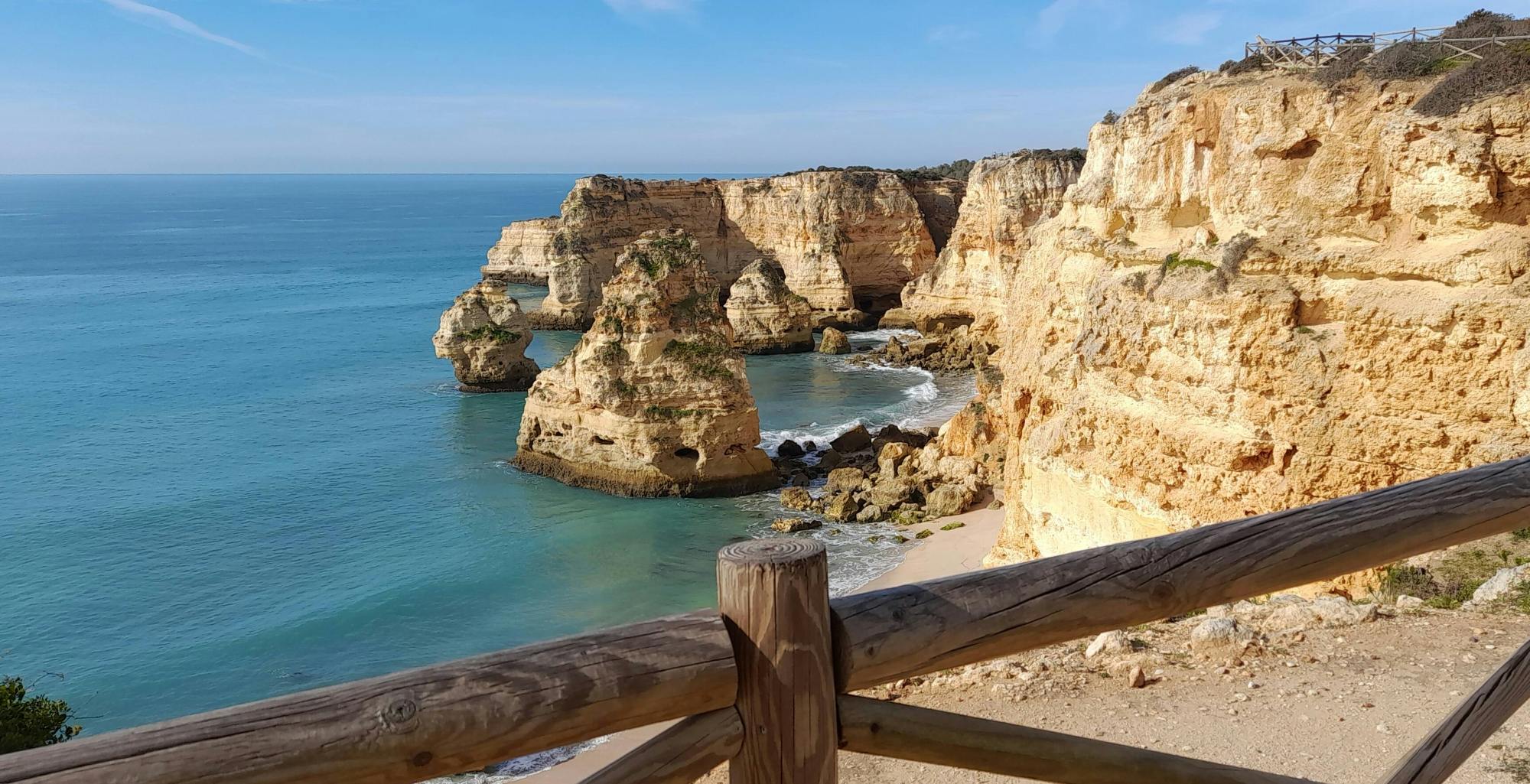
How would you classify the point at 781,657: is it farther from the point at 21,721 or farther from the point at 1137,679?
the point at 21,721

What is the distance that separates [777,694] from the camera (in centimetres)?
197

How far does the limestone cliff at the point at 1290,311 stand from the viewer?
980 cm

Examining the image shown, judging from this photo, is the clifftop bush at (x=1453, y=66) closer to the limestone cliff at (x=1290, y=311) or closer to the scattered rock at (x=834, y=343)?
the limestone cliff at (x=1290, y=311)

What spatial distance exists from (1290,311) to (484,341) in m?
33.9

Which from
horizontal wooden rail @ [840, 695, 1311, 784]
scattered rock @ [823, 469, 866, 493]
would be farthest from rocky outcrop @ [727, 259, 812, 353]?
horizontal wooden rail @ [840, 695, 1311, 784]

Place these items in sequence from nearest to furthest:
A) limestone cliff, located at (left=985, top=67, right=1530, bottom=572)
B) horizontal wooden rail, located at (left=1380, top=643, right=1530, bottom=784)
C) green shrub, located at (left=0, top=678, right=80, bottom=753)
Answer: horizontal wooden rail, located at (left=1380, top=643, right=1530, bottom=784) → limestone cliff, located at (left=985, top=67, right=1530, bottom=572) → green shrub, located at (left=0, top=678, right=80, bottom=753)

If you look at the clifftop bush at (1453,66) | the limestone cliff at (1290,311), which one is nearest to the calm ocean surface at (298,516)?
the limestone cliff at (1290,311)

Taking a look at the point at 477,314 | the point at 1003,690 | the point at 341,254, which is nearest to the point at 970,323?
the point at 477,314

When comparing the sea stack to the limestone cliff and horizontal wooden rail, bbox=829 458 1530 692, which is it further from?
horizontal wooden rail, bbox=829 458 1530 692

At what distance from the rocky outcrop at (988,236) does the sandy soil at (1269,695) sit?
38.0 m

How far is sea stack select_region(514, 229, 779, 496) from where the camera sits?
2816cm

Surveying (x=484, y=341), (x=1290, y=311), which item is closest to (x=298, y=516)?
(x=484, y=341)

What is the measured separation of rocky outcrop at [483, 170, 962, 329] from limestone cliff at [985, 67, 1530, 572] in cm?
4209

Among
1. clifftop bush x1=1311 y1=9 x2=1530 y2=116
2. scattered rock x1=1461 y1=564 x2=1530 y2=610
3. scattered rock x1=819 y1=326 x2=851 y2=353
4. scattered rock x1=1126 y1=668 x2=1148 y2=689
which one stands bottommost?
scattered rock x1=819 y1=326 x2=851 y2=353
